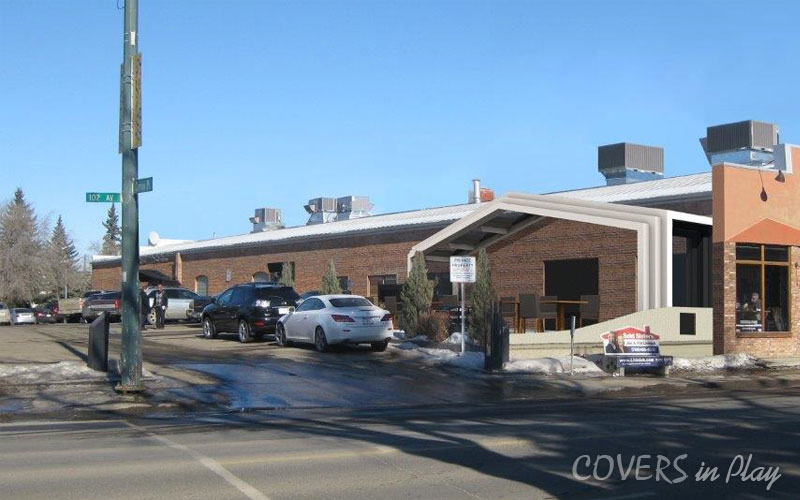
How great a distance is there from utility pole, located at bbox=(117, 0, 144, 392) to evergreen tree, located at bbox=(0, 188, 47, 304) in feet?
213

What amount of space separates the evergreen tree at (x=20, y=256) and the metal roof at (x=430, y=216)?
1856 centimetres

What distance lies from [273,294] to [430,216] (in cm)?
1549

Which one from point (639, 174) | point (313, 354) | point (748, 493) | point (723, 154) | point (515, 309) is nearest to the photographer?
point (748, 493)

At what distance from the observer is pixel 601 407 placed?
1501cm

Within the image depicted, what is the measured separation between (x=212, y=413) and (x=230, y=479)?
649 cm

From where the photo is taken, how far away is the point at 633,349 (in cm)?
2152

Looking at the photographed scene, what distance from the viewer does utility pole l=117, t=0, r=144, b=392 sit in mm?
16000

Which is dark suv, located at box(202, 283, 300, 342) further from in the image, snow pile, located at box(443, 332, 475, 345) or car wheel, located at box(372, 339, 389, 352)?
snow pile, located at box(443, 332, 475, 345)

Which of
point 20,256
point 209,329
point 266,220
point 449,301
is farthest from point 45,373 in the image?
point 20,256

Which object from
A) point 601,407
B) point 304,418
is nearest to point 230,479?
point 304,418

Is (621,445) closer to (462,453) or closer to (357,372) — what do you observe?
(462,453)

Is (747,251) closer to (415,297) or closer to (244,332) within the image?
(415,297)

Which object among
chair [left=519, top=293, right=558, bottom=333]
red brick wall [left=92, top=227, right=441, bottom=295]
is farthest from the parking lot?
red brick wall [left=92, top=227, right=441, bottom=295]

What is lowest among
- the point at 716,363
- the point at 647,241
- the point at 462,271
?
the point at 716,363
